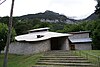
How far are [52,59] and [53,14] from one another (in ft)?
295

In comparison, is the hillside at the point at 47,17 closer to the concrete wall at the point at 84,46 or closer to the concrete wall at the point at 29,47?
the concrete wall at the point at 84,46

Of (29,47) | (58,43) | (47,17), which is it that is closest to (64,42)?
(58,43)

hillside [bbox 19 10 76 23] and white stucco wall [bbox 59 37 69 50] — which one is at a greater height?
hillside [bbox 19 10 76 23]

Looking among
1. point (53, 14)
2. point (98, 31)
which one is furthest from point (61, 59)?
point (53, 14)

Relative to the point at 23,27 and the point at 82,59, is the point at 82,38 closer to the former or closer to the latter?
the point at 23,27

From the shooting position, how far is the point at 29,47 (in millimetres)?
24000

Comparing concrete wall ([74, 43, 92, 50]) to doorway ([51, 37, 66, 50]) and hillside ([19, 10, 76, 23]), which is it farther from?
hillside ([19, 10, 76, 23])

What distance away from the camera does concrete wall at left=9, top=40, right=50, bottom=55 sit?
78.6 feet

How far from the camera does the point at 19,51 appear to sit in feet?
82.2

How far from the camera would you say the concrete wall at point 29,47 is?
23953 millimetres

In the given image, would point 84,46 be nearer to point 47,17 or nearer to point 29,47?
point 29,47

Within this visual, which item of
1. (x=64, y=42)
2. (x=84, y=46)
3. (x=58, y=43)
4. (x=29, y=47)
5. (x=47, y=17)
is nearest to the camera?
(x=29, y=47)

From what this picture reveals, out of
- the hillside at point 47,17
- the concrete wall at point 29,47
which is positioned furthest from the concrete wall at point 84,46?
the hillside at point 47,17

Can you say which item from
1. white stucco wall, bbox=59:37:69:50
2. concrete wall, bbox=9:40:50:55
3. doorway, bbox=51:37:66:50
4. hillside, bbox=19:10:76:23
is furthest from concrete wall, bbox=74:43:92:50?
hillside, bbox=19:10:76:23
